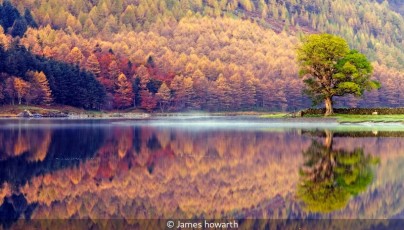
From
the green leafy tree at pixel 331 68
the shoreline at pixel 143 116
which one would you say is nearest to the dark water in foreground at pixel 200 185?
the shoreline at pixel 143 116

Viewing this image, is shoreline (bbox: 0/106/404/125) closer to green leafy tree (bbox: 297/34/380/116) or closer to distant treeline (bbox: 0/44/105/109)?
distant treeline (bbox: 0/44/105/109)

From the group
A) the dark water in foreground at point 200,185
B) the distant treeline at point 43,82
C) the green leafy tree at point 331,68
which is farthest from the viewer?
the distant treeline at point 43,82

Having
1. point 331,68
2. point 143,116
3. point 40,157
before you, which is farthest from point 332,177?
point 143,116

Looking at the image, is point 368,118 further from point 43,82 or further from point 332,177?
point 43,82

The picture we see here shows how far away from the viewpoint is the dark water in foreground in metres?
18.0

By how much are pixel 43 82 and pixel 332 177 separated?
124 metres

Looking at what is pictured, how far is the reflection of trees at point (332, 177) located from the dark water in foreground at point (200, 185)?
36 millimetres

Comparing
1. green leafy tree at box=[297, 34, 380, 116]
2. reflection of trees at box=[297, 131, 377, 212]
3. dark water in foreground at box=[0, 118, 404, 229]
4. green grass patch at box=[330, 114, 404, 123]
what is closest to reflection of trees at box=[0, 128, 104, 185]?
dark water in foreground at box=[0, 118, 404, 229]

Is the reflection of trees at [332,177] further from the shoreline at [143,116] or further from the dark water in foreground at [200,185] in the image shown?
the shoreline at [143,116]

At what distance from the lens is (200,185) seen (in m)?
23.5

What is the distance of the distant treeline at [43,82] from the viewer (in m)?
137

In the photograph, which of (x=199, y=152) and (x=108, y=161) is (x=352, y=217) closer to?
(x=108, y=161)

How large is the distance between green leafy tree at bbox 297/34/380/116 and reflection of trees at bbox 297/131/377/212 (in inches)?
2068

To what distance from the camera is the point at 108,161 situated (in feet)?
102
